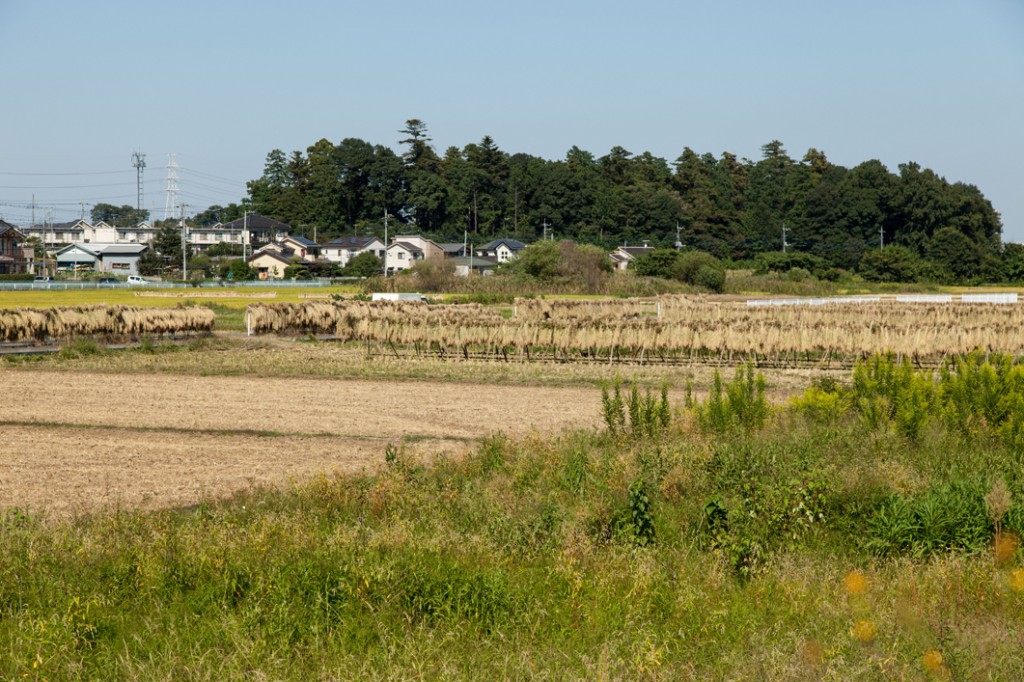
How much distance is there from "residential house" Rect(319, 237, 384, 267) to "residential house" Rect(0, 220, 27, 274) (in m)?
33.2

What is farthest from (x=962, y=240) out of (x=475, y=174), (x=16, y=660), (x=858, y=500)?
(x=16, y=660)

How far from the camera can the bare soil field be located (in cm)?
1369

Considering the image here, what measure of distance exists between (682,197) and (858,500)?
13669cm

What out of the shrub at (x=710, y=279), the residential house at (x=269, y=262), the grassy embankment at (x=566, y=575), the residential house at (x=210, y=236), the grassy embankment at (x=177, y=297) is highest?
the residential house at (x=210, y=236)

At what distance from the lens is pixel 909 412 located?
1380 cm

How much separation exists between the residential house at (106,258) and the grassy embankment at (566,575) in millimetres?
112100

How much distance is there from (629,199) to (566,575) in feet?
432

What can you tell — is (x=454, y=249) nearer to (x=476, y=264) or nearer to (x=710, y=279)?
(x=476, y=264)

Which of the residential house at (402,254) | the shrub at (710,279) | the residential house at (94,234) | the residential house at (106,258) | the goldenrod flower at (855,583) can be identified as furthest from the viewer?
the residential house at (94,234)

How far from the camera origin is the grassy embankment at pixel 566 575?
6.80 m

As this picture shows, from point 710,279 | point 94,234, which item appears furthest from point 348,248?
point 94,234

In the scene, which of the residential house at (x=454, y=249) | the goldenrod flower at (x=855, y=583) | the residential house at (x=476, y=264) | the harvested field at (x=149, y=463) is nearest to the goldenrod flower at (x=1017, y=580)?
the goldenrod flower at (x=855, y=583)

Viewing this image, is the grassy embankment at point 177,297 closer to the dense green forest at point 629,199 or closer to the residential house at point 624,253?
the residential house at point 624,253

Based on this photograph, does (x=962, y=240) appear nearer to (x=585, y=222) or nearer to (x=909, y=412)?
(x=585, y=222)
